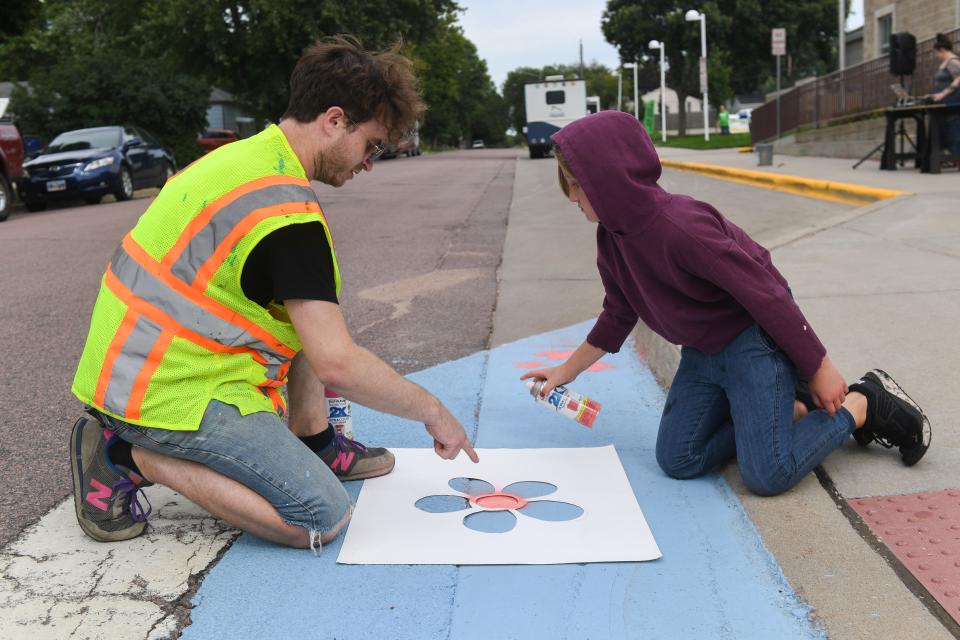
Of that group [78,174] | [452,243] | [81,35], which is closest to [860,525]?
[452,243]

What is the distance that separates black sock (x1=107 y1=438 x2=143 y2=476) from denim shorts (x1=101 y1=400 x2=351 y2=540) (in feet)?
0.20

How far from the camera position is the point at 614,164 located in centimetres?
279

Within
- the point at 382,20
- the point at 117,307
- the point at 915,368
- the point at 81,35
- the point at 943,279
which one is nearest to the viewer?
the point at 117,307

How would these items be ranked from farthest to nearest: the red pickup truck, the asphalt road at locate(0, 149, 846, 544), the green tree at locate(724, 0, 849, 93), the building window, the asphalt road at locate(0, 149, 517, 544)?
the green tree at locate(724, 0, 849, 93), the building window, the red pickup truck, the asphalt road at locate(0, 149, 846, 544), the asphalt road at locate(0, 149, 517, 544)

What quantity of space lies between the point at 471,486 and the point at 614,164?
121 cm

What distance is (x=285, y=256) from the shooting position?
2.45m

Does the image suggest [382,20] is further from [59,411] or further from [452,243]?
[59,411]

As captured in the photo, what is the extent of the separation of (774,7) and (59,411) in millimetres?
57341

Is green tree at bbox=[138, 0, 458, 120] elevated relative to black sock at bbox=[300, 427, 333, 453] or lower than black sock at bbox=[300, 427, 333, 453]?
elevated

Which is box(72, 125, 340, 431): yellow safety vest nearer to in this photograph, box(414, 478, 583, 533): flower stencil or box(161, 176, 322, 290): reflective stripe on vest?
box(161, 176, 322, 290): reflective stripe on vest

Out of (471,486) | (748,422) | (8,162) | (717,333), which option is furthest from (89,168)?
(748,422)

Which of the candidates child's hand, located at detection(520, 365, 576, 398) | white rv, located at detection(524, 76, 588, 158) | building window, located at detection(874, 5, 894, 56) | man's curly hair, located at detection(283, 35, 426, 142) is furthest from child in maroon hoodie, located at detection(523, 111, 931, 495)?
white rv, located at detection(524, 76, 588, 158)

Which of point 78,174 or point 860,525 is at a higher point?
point 78,174

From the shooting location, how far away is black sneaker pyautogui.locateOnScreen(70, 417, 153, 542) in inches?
108
